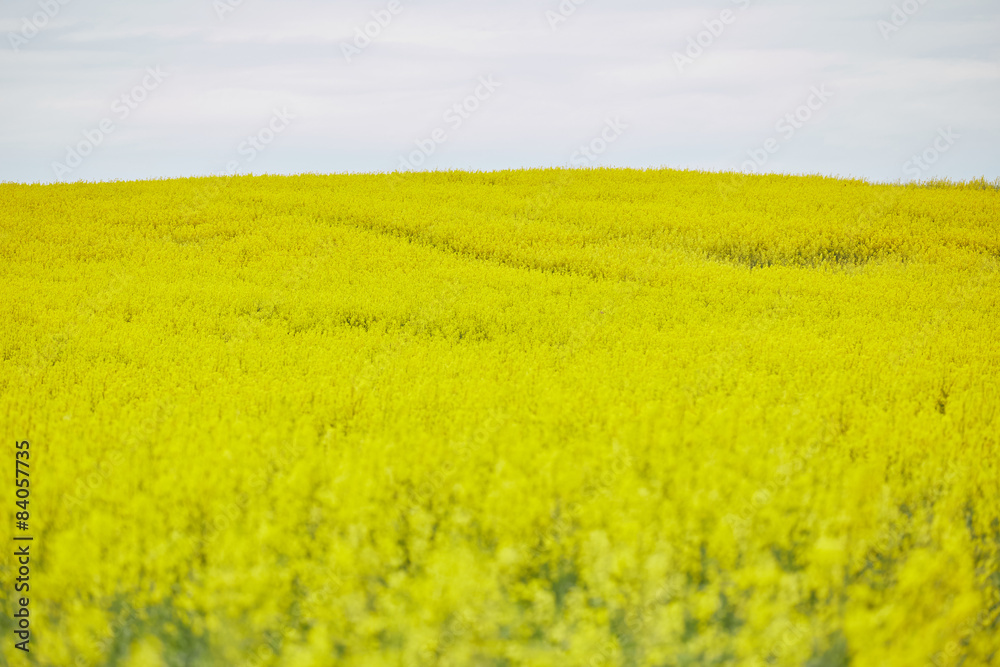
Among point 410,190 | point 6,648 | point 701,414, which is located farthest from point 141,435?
point 410,190

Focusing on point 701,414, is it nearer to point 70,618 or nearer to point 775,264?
point 70,618

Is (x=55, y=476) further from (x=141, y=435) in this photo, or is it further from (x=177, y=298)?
(x=177, y=298)

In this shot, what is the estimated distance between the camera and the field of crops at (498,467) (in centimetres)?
350

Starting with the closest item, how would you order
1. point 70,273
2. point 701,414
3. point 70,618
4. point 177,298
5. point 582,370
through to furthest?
point 70,618, point 701,414, point 582,370, point 177,298, point 70,273

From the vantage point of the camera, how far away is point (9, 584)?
3.95 meters

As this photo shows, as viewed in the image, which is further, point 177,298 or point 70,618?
point 177,298

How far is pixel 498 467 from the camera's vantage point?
14.5ft

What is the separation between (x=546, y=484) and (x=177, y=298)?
8069mm

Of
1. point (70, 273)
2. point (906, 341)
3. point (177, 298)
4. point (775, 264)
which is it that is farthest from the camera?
point (775, 264)

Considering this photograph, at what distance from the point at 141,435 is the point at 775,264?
39.5ft

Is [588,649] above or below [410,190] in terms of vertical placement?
below

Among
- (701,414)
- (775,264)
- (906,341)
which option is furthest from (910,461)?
(775,264)

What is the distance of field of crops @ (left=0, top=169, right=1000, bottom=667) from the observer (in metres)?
3.50

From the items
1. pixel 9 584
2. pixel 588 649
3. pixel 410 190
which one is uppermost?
pixel 410 190
